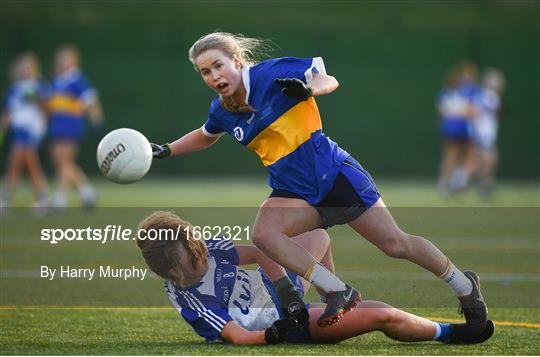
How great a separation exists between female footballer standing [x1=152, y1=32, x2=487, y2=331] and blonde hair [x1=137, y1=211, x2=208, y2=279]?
1.16 ft

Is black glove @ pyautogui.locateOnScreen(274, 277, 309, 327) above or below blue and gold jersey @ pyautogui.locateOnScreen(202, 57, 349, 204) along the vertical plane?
below

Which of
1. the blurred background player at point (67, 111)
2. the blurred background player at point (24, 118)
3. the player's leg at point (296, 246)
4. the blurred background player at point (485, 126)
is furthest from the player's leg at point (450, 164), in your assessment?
the player's leg at point (296, 246)

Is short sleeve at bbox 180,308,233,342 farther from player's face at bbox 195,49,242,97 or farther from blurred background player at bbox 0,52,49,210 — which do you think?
blurred background player at bbox 0,52,49,210

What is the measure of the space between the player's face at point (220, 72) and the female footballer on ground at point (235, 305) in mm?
775

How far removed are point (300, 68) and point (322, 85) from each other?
8.4 inches

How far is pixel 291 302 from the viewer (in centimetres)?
579

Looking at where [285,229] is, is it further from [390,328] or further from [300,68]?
[300,68]

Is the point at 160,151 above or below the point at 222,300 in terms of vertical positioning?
above

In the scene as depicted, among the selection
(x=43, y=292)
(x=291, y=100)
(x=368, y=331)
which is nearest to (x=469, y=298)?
(x=368, y=331)

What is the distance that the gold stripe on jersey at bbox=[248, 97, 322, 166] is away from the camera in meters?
6.00

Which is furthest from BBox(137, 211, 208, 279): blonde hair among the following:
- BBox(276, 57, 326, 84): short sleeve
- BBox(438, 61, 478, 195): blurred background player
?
BBox(438, 61, 478, 195): blurred background player

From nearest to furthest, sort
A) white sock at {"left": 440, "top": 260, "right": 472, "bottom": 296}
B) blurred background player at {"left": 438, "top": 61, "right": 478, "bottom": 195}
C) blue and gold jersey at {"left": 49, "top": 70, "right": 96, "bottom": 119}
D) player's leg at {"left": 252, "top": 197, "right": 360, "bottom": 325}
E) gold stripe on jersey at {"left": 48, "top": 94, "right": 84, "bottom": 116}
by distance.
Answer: player's leg at {"left": 252, "top": 197, "right": 360, "bottom": 325} < white sock at {"left": 440, "top": 260, "right": 472, "bottom": 296} < blue and gold jersey at {"left": 49, "top": 70, "right": 96, "bottom": 119} < gold stripe on jersey at {"left": 48, "top": 94, "right": 84, "bottom": 116} < blurred background player at {"left": 438, "top": 61, "right": 478, "bottom": 195}

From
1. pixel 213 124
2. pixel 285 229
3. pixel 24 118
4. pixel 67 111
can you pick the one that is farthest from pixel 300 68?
pixel 24 118

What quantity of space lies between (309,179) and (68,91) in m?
10.9
